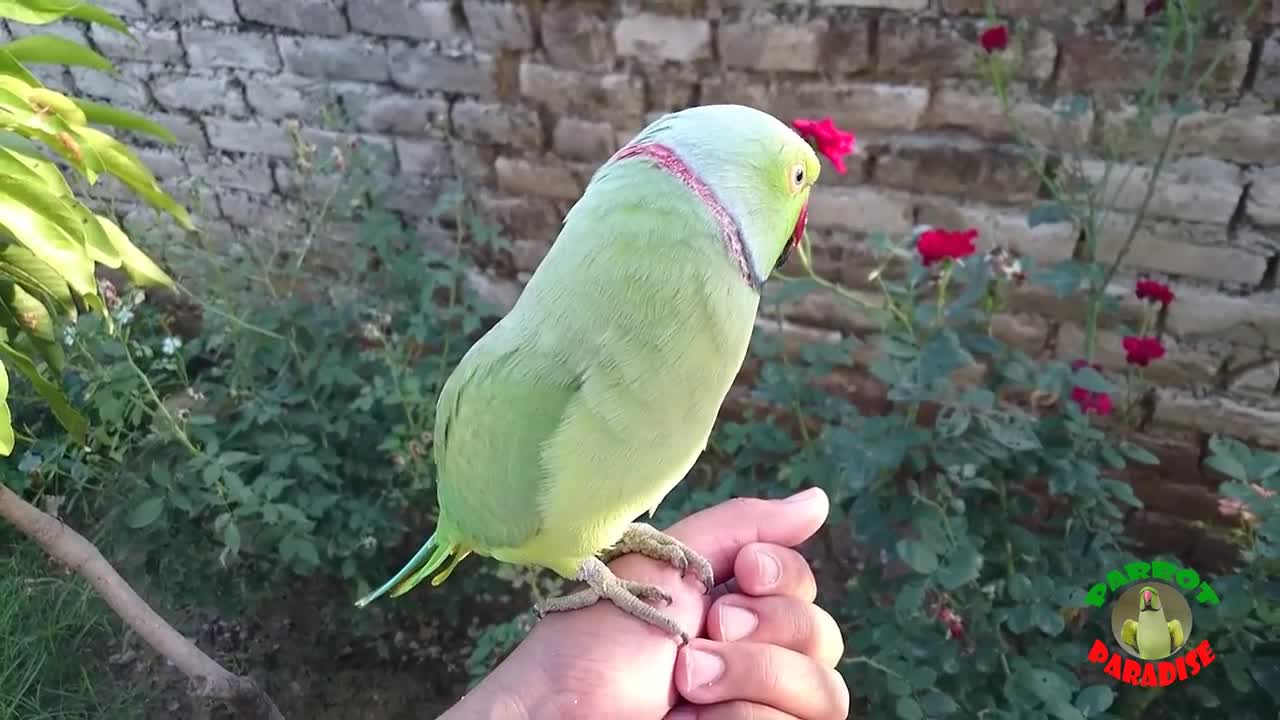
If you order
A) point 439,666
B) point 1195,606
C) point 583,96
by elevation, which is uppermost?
point 583,96

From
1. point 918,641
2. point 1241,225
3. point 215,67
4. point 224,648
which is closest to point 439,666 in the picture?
point 224,648

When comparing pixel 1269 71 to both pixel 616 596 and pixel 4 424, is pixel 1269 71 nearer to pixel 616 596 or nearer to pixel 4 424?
pixel 616 596

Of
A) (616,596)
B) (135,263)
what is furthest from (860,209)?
(135,263)

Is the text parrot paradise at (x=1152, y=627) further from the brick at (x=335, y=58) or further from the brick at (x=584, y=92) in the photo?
the brick at (x=335, y=58)

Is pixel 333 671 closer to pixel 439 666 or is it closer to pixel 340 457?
pixel 439 666

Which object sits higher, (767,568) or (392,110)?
(392,110)

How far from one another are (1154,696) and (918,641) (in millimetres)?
475

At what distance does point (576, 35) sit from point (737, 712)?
1.72m

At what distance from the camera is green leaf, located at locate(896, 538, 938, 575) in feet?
4.50

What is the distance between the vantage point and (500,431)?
2.59 ft

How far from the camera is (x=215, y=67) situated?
8.25ft

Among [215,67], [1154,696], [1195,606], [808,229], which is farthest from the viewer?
[215,67]

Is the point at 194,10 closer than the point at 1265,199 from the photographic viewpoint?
No

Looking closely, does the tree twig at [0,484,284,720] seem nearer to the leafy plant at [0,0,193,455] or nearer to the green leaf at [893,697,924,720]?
the leafy plant at [0,0,193,455]
